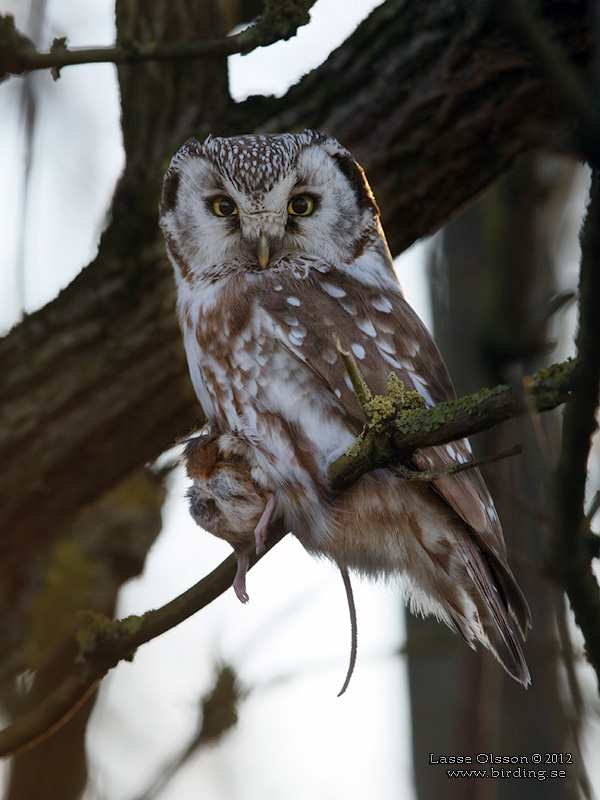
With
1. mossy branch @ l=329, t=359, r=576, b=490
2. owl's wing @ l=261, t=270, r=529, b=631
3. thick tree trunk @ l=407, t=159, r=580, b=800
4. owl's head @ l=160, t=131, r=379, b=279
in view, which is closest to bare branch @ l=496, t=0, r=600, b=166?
mossy branch @ l=329, t=359, r=576, b=490

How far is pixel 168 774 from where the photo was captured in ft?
9.70

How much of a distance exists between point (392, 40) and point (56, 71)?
143 cm

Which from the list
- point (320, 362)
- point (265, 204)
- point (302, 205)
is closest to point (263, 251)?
point (265, 204)

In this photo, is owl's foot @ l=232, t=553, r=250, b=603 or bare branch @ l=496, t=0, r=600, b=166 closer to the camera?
bare branch @ l=496, t=0, r=600, b=166

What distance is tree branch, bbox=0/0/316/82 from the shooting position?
2861 mm

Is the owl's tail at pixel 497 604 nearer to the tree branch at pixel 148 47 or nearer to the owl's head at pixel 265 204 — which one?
→ the owl's head at pixel 265 204

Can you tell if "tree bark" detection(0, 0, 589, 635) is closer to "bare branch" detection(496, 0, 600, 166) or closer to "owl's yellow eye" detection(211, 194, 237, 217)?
"owl's yellow eye" detection(211, 194, 237, 217)

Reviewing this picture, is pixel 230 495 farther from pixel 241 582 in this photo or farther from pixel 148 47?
pixel 148 47

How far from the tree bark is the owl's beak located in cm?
70

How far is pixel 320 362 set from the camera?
271 centimetres

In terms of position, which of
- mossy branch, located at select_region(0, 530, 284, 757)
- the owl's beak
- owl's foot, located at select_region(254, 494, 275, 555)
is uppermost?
the owl's beak

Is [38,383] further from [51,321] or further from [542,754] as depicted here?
[542,754]

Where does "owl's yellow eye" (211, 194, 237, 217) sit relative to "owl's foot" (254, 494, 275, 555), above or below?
above

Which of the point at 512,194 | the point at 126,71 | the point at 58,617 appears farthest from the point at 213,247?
the point at 58,617
